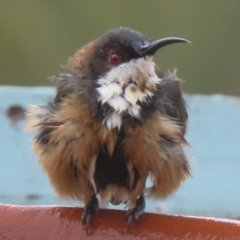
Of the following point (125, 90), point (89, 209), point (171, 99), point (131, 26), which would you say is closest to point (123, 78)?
point (125, 90)

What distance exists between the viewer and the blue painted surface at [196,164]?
4.20 metres

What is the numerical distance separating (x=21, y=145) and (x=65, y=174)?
3.58ft

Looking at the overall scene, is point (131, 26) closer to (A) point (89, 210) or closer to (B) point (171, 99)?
(B) point (171, 99)

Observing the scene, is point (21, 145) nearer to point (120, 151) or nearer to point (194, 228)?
point (120, 151)

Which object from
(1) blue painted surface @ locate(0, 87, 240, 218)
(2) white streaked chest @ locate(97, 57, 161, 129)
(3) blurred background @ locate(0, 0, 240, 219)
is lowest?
(3) blurred background @ locate(0, 0, 240, 219)

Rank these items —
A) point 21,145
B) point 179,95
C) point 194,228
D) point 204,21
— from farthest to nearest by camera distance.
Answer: point 204,21, point 21,145, point 179,95, point 194,228

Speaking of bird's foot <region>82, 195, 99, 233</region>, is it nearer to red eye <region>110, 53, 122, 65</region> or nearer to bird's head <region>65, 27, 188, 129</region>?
bird's head <region>65, 27, 188, 129</region>

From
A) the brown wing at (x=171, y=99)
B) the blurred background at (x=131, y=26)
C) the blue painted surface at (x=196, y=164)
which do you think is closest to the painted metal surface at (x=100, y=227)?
the brown wing at (x=171, y=99)

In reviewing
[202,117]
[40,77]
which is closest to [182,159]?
[202,117]

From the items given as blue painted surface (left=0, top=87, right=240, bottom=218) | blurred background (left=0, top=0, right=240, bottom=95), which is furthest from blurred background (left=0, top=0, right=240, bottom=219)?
blue painted surface (left=0, top=87, right=240, bottom=218)

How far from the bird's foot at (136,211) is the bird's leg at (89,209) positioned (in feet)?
0.40

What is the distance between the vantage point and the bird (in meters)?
3.07

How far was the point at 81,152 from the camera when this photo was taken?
3.10 meters

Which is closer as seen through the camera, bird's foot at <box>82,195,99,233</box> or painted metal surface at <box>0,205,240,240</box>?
painted metal surface at <box>0,205,240,240</box>
